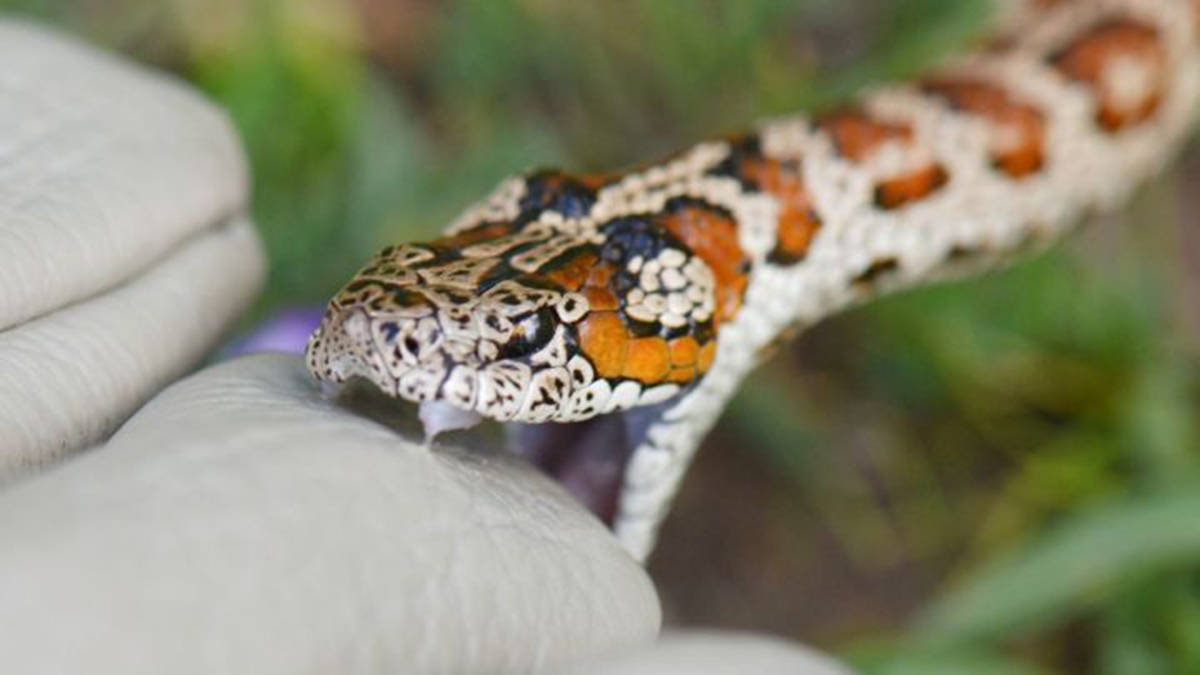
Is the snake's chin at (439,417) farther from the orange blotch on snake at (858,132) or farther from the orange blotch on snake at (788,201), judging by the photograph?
the orange blotch on snake at (858,132)

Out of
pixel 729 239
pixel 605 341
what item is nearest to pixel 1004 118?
pixel 729 239

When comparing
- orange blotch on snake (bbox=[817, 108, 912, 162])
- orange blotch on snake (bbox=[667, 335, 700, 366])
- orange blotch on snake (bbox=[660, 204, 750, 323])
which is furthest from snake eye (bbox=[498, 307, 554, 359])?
orange blotch on snake (bbox=[817, 108, 912, 162])

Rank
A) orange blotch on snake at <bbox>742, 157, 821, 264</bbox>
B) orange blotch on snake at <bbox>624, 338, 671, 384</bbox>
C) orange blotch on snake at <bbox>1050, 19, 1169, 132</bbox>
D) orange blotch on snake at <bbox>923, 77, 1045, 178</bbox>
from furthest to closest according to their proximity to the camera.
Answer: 1. orange blotch on snake at <bbox>1050, 19, 1169, 132</bbox>
2. orange blotch on snake at <bbox>923, 77, 1045, 178</bbox>
3. orange blotch on snake at <bbox>742, 157, 821, 264</bbox>
4. orange blotch on snake at <bbox>624, 338, 671, 384</bbox>

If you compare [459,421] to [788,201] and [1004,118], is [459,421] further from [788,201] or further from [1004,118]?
[1004,118]

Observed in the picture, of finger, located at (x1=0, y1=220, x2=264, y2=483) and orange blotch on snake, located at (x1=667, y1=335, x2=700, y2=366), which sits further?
orange blotch on snake, located at (x1=667, y1=335, x2=700, y2=366)

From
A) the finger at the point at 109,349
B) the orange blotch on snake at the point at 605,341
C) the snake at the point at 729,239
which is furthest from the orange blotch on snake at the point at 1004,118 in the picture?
the finger at the point at 109,349

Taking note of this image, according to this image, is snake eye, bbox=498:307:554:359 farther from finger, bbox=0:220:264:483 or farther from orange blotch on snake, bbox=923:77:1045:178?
orange blotch on snake, bbox=923:77:1045:178
